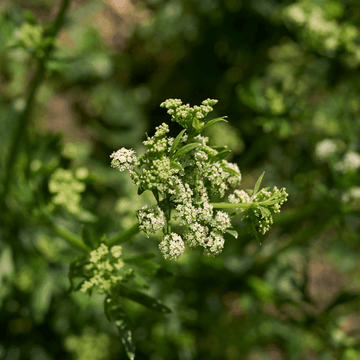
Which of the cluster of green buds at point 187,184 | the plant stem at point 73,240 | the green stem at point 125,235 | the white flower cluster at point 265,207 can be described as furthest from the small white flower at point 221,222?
the plant stem at point 73,240

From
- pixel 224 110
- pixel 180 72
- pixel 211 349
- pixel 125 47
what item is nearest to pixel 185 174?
pixel 211 349

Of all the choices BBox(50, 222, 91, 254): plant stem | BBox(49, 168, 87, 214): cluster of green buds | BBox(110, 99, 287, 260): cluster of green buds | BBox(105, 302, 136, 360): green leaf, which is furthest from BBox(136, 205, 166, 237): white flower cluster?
BBox(49, 168, 87, 214): cluster of green buds

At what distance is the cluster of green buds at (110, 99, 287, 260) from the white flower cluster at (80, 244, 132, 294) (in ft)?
2.15

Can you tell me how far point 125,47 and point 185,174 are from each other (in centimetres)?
620

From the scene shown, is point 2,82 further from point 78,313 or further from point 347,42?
point 347,42

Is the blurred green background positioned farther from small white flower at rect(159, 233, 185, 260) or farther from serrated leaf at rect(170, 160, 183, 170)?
serrated leaf at rect(170, 160, 183, 170)

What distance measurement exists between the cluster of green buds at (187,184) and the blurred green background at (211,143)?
138 centimetres

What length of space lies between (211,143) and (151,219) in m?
3.89

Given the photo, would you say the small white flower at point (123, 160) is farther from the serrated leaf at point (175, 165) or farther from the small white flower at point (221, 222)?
the small white flower at point (221, 222)

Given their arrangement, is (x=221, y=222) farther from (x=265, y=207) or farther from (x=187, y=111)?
(x=187, y=111)

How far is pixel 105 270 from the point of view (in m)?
2.82

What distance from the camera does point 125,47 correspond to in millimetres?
7777

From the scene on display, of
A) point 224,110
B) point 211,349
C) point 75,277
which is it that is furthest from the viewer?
point 224,110

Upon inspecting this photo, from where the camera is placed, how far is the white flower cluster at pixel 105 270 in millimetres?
2758
